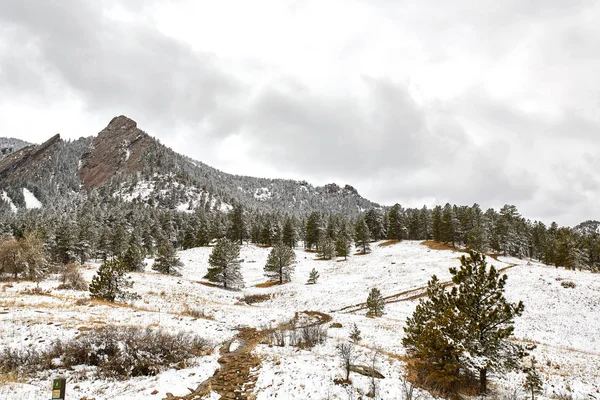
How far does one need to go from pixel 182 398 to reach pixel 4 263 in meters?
37.3

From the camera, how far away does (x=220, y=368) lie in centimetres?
1368

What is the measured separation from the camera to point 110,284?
27.4m

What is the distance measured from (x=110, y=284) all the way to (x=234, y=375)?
66.2 feet

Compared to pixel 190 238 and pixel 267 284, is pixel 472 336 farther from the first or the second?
pixel 190 238

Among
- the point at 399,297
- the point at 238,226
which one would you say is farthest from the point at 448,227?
the point at 238,226

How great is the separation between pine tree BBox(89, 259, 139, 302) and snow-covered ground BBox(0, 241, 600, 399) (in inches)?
58.4

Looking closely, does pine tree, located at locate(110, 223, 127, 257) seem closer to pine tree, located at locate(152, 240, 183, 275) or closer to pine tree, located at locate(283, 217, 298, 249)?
pine tree, located at locate(152, 240, 183, 275)

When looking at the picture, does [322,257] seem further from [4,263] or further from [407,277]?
[4,263]

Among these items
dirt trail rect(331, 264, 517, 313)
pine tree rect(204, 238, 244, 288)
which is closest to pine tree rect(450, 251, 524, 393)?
dirt trail rect(331, 264, 517, 313)

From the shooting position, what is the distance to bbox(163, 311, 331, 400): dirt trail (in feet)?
36.2

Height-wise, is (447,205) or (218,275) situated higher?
(447,205)

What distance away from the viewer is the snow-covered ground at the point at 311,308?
11586mm

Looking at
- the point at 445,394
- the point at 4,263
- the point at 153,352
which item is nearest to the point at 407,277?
the point at 445,394

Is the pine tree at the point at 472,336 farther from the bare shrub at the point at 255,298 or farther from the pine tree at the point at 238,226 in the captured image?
the pine tree at the point at 238,226
